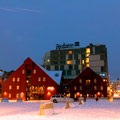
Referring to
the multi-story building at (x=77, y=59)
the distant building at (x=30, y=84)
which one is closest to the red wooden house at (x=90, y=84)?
the distant building at (x=30, y=84)

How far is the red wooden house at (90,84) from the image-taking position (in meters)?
65.4

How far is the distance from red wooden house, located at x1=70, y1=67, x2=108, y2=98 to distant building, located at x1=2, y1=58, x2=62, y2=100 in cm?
940

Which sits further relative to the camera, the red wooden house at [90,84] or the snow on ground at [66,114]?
the red wooden house at [90,84]

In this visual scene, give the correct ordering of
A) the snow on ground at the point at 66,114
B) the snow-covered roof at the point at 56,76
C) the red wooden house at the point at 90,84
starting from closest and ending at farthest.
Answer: the snow on ground at the point at 66,114, the snow-covered roof at the point at 56,76, the red wooden house at the point at 90,84

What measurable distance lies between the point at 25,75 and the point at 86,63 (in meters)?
59.0

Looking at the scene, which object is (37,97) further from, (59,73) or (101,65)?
(101,65)

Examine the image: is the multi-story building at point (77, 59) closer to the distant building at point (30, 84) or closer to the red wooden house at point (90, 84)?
the red wooden house at point (90, 84)

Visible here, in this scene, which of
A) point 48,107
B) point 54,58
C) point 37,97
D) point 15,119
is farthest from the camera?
point 54,58

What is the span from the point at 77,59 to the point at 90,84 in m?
52.2

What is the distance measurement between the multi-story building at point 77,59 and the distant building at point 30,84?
51.4m

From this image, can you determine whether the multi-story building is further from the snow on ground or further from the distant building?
the snow on ground

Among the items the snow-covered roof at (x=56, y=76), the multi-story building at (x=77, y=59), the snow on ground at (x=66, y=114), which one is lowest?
the snow on ground at (x=66, y=114)

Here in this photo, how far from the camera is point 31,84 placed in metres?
61.1

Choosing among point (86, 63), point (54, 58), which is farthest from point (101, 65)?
point (54, 58)
